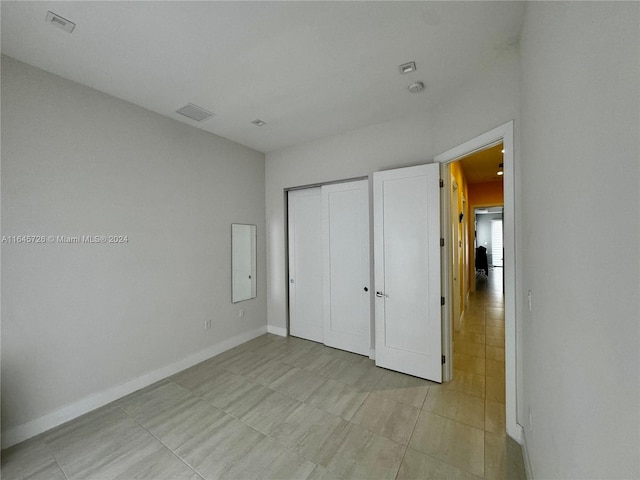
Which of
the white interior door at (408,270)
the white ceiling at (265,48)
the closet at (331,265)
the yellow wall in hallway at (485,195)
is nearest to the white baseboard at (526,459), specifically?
the white interior door at (408,270)

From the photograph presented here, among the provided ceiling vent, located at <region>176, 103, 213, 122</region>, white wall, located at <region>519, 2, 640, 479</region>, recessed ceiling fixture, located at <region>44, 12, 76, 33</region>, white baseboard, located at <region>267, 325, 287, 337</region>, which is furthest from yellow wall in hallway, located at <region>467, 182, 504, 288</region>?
recessed ceiling fixture, located at <region>44, 12, 76, 33</region>

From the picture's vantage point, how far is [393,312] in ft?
9.91

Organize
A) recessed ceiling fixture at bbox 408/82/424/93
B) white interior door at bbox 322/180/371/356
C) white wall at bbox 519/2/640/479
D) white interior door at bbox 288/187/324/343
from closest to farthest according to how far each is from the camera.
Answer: white wall at bbox 519/2/640/479 < recessed ceiling fixture at bbox 408/82/424/93 < white interior door at bbox 322/180/371/356 < white interior door at bbox 288/187/324/343

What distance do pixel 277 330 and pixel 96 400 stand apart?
234 centimetres

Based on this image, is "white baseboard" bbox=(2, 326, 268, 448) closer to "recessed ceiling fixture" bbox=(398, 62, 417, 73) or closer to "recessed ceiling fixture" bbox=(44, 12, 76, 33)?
"recessed ceiling fixture" bbox=(44, 12, 76, 33)

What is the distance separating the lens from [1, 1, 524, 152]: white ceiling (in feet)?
5.43

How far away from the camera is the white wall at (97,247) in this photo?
204 cm

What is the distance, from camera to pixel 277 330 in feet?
14.0

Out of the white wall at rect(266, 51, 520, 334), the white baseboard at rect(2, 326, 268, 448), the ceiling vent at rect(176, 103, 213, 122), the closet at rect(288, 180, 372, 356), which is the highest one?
the ceiling vent at rect(176, 103, 213, 122)

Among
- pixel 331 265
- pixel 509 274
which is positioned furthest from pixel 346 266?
pixel 509 274

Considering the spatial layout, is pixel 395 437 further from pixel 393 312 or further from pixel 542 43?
pixel 542 43

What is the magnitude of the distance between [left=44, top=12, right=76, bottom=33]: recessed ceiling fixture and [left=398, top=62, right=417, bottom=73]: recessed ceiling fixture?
248 cm

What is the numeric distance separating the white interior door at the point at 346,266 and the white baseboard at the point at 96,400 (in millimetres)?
1693

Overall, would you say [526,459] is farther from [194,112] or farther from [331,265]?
[194,112]
